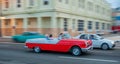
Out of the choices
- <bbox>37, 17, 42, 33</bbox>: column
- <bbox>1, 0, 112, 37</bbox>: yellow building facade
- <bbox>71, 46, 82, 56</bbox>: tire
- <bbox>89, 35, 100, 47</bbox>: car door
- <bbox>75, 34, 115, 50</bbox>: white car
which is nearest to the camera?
<bbox>71, 46, 82, 56</bbox>: tire

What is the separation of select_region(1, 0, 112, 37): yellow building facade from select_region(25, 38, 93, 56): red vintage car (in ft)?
53.2

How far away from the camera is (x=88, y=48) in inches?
615

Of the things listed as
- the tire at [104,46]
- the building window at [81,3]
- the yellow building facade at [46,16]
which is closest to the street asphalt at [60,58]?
the tire at [104,46]

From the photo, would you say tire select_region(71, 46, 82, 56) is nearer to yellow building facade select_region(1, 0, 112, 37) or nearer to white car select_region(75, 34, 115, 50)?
white car select_region(75, 34, 115, 50)

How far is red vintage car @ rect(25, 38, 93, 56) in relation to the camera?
1550cm

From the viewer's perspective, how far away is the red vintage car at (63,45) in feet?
50.9

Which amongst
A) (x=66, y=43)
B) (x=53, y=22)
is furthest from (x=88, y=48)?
(x=53, y=22)

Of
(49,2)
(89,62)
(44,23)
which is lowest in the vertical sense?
(89,62)

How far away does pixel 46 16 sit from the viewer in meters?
34.8

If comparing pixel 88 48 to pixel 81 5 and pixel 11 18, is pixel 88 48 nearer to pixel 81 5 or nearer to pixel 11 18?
pixel 11 18

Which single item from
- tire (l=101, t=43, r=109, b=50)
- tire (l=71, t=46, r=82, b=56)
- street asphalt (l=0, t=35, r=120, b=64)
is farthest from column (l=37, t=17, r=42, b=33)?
tire (l=71, t=46, r=82, b=56)

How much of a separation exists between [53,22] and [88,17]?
15.1 meters

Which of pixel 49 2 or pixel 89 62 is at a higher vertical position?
pixel 49 2

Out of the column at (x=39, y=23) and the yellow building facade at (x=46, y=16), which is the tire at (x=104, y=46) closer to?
the yellow building facade at (x=46, y=16)
